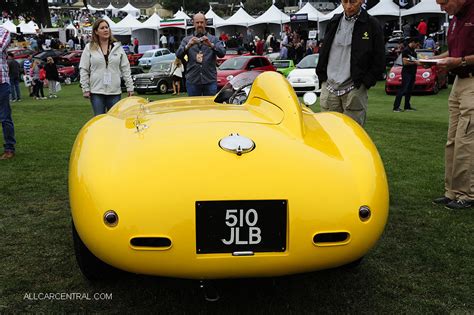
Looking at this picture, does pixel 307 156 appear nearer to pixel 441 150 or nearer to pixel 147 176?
pixel 147 176

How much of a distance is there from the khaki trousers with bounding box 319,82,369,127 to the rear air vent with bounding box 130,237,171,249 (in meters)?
2.92

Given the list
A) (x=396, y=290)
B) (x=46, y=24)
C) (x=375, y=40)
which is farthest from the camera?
(x=46, y=24)

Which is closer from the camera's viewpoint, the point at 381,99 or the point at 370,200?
the point at 370,200

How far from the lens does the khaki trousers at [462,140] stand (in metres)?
4.41

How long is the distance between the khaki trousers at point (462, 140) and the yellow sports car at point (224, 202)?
2074 millimetres

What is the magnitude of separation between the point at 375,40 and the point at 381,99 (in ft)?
37.7

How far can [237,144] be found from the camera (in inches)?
102

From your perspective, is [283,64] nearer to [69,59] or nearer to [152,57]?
[152,57]

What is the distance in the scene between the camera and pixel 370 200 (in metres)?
2.54

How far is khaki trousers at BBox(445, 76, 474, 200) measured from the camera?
4.41 metres

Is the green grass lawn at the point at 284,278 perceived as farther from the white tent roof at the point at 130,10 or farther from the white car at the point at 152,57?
the white tent roof at the point at 130,10

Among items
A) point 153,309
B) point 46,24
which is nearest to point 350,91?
point 153,309

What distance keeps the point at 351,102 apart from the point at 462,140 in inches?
40.2

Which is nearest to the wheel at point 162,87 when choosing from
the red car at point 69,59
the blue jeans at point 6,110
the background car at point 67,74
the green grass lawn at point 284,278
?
the background car at point 67,74
